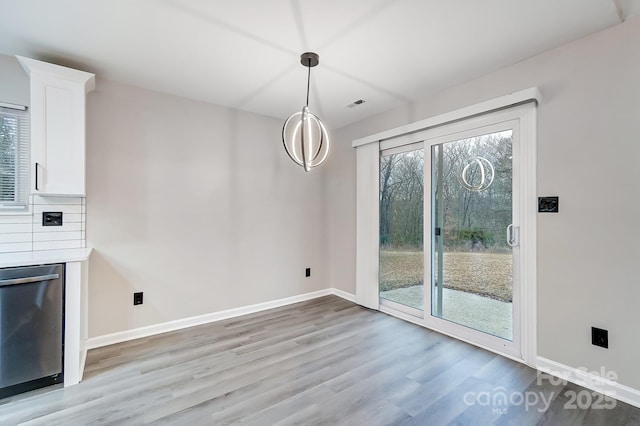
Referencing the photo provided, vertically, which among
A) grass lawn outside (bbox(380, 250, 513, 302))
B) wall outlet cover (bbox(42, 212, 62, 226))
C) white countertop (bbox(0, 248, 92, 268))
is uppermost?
wall outlet cover (bbox(42, 212, 62, 226))

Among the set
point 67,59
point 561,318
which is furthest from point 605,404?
point 67,59

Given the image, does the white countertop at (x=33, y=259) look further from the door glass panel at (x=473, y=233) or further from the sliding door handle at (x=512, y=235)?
the sliding door handle at (x=512, y=235)

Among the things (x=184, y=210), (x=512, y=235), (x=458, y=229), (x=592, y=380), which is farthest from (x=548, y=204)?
(x=184, y=210)

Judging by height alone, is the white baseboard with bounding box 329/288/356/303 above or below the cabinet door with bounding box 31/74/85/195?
below

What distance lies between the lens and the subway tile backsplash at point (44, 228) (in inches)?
92.2

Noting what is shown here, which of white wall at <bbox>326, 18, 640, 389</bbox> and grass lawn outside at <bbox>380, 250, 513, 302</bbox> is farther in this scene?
grass lawn outside at <bbox>380, 250, 513, 302</bbox>

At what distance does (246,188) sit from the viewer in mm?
3646

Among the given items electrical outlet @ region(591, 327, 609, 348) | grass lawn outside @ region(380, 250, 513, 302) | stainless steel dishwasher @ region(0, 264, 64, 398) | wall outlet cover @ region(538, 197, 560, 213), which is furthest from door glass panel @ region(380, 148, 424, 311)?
stainless steel dishwasher @ region(0, 264, 64, 398)

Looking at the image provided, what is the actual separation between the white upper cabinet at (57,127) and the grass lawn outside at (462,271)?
3312mm

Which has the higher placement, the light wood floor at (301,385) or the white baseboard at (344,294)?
the white baseboard at (344,294)

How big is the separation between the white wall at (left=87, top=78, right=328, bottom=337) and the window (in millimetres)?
421

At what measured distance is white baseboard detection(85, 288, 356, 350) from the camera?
109 inches

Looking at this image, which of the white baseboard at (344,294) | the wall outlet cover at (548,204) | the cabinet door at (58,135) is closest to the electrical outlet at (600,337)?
the wall outlet cover at (548,204)

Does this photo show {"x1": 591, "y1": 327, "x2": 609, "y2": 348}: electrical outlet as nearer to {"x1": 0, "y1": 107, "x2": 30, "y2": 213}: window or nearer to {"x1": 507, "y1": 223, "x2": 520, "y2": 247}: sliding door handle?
{"x1": 507, "y1": 223, "x2": 520, "y2": 247}: sliding door handle
